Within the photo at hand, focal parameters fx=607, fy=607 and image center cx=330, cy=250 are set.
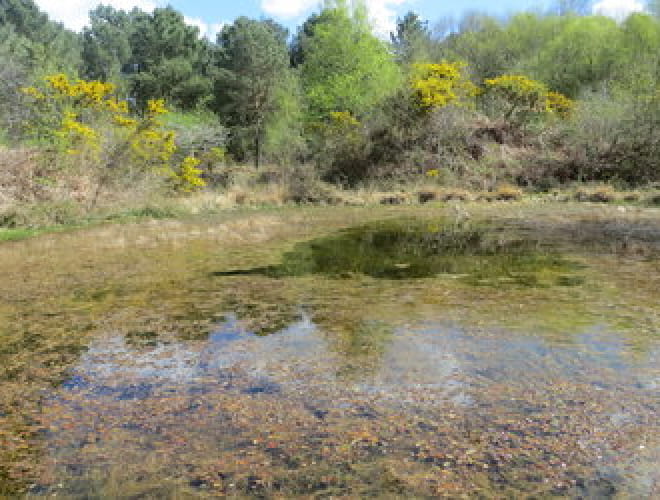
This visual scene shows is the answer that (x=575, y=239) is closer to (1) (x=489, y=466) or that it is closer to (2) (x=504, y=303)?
(2) (x=504, y=303)

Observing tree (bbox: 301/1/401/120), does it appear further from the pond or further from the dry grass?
the pond

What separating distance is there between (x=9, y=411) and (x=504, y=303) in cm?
446

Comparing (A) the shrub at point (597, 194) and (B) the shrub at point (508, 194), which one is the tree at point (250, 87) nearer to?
(B) the shrub at point (508, 194)

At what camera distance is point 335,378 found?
418cm

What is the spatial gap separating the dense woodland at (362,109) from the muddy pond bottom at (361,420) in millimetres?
13440

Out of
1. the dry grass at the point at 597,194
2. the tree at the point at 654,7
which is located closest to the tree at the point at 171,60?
the dry grass at the point at 597,194

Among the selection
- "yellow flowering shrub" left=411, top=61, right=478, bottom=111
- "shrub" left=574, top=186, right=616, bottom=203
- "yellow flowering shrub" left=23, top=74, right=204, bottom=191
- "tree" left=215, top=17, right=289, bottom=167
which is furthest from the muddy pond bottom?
"tree" left=215, top=17, right=289, bottom=167

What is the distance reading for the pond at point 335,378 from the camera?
2904 millimetres

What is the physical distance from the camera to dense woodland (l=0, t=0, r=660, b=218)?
1847 centimetres

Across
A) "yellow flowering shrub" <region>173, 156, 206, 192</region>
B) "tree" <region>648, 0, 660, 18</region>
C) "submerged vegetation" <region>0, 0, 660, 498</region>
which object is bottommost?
"submerged vegetation" <region>0, 0, 660, 498</region>

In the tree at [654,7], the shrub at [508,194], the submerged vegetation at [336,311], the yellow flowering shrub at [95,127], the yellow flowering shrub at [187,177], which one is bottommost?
the shrub at [508,194]

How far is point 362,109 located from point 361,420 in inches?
988

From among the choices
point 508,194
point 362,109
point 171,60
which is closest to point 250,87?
point 171,60

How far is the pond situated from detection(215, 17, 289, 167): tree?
84.2 ft
